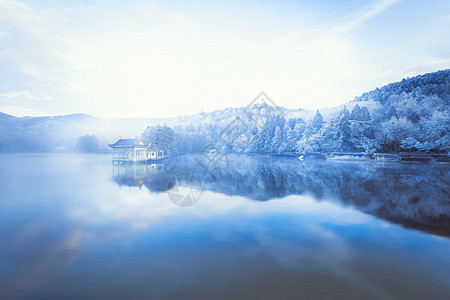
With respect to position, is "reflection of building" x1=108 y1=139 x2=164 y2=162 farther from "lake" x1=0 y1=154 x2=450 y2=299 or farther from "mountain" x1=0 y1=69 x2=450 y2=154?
"lake" x1=0 y1=154 x2=450 y2=299

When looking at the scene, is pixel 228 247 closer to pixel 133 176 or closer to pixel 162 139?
pixel 133 176

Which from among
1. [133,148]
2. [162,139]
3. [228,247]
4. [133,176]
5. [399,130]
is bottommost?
[133,176]

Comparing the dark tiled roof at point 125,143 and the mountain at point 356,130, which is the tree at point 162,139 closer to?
the mountain at point 356,130

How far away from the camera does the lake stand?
18.1 feet

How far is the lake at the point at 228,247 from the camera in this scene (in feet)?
18.1

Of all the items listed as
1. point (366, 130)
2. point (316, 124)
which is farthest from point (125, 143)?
point (366, 130)

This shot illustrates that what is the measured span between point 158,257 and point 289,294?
3654 mm

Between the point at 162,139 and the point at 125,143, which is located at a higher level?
the point at 162,139

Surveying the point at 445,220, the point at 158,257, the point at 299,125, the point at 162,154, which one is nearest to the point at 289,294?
the point at 158,257

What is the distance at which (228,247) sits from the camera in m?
7.85

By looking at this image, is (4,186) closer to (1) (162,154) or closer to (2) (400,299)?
(2) (400,299)

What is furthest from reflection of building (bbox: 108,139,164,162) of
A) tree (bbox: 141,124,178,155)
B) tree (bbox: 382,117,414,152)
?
tree (bbox: 382,117,414,152)

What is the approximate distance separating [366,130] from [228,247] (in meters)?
48.3

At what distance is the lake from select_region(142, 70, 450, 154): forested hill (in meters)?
32.0
